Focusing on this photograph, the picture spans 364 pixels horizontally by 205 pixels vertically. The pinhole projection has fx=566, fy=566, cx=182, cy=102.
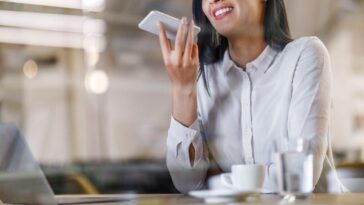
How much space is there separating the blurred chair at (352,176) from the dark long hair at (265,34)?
0.36 metres

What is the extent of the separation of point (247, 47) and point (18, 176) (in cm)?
70

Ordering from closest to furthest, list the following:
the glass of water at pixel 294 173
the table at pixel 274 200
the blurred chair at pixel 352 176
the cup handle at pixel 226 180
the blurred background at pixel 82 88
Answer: the table at pixel 274 200 < the glass of water at pixel 294 173 < the cup handle at pixel 226 180 < the blurred chair at pixel 352 176 < the blurred background at pixel 82 88

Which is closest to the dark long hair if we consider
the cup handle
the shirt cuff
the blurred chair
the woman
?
the woman

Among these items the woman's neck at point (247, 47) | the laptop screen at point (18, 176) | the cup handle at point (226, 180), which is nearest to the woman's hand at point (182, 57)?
the woman's neck at point (247, 47)

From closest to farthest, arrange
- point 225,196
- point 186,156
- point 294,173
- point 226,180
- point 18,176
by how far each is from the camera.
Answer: point 225,196 < point 294,173 < point 226,180 < point 186,156 < point 18,176

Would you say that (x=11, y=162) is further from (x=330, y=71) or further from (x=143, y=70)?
(x=143, y=70)

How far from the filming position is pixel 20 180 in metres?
1.48

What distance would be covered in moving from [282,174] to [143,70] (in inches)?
184

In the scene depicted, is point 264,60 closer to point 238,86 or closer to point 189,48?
point 238,86

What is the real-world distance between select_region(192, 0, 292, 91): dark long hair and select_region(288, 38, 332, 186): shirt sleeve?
7 centimetres

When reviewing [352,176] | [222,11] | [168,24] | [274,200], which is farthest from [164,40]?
[352,176]

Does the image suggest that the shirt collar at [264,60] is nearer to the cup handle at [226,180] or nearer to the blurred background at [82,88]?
the cup handle at [226,180]

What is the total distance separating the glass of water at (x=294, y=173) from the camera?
1114mm

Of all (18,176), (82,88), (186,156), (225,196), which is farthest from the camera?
(82,88)
